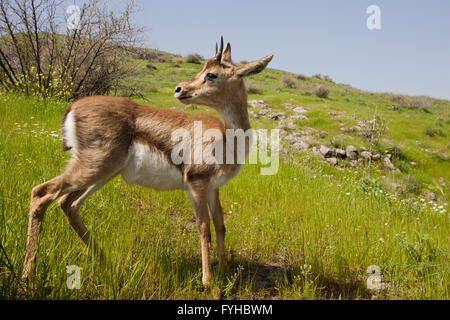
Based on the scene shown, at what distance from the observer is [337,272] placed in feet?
11.4

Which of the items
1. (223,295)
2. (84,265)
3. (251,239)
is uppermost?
(84,265)

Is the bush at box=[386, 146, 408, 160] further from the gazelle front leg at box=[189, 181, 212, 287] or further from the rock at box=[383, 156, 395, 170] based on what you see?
the gazelle front leg at box=[189, 181, 212, 287]

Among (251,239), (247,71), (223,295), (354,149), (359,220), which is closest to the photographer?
(223,295)

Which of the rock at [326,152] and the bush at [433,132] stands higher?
the bush at [433,132]

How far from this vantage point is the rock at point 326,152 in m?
11.4

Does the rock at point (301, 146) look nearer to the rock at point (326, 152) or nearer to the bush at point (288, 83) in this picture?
the rock at point (326, 152)

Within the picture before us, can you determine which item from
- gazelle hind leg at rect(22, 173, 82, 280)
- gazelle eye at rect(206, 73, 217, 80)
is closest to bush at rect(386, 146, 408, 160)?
gazelle eye at rect(206, 73, 217, 80)

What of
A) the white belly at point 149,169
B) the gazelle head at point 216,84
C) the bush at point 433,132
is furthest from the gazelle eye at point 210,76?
the bush at point 433,132

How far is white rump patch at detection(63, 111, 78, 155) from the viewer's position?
10.2 feet

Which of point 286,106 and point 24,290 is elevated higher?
point 286,106

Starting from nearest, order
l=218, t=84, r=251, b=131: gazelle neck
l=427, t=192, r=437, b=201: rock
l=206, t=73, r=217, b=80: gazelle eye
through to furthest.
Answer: l=206, t=73, r=217, b=80: gazelle eye < l=218, t=84, r=251, b=131: gazelle neck < l=427, t=192, r=437, b=201: rock
